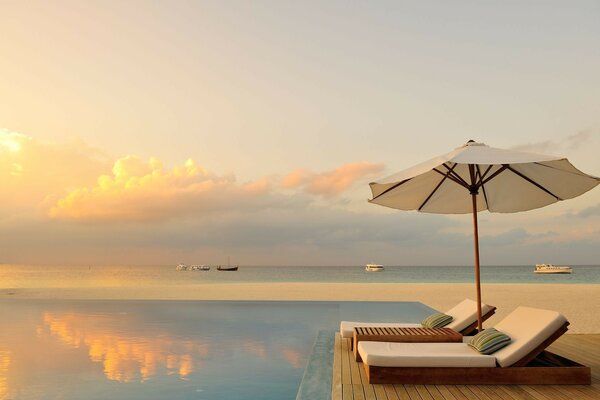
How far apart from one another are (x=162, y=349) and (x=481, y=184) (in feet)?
15.5

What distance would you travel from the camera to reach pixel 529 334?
15.5ft

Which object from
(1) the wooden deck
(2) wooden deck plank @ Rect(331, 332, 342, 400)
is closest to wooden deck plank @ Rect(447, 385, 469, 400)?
(1) the wooden deck

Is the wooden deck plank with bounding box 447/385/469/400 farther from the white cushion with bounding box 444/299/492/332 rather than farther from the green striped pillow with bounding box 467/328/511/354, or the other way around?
the white cushion with bounding box 444/299/492/332

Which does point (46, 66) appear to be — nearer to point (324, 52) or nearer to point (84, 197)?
point (324, 52)

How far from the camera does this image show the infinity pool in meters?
5.38

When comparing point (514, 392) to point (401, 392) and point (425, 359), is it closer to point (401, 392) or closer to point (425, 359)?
point (425, 359)

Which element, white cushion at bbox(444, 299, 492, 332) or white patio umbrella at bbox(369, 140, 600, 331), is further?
white cushion at bbox(444, 299, 492, 332)

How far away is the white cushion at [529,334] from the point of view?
463 centimetres

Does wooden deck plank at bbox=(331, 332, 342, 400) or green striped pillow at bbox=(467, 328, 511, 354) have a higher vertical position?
green striped pillow at bbox=(467, 328, 511, 354)

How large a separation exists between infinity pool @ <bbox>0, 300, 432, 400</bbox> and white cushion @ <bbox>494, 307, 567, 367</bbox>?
1.95m

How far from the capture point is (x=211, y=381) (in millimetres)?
5637

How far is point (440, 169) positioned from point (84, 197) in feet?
89.5

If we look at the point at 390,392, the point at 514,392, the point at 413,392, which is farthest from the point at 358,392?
the point at 514,392

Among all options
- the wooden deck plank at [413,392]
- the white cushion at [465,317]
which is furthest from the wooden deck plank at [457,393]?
the white cushion at [465,317]
